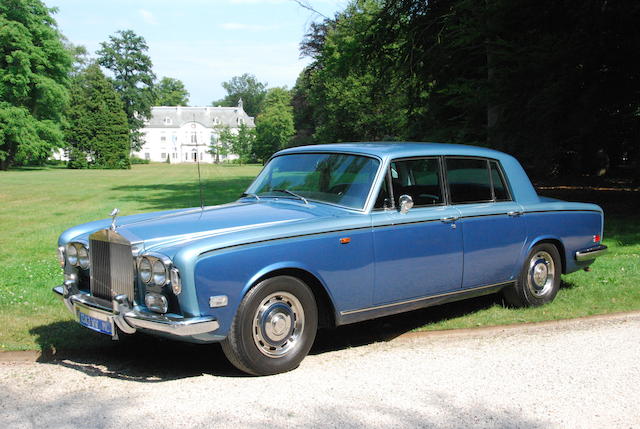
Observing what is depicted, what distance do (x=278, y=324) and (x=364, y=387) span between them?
80cm

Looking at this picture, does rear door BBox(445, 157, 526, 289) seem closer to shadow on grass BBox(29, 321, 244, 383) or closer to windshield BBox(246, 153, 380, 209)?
windshield BBox(246, 153, 380, 209)

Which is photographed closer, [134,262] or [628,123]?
[134,262]

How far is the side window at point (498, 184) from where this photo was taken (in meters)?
6.30

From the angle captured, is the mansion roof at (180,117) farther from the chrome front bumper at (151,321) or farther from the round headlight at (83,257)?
the chrome front bumper at (151,321)

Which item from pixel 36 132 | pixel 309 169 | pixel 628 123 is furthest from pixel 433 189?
pixel 36 132

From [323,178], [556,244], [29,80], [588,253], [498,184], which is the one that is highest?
[29,80]

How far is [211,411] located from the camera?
12.8ft

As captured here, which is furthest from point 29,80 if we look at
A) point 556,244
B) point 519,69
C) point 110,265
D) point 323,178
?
point 556,244

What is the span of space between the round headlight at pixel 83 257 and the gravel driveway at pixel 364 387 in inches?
31.3

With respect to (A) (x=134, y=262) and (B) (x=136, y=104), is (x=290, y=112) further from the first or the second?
(A) (x=134, y=262)

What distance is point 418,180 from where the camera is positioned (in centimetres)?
581

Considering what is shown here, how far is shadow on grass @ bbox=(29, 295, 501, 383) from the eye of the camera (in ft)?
15.8

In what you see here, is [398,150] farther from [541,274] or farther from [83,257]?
[83,257]

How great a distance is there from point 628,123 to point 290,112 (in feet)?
245
